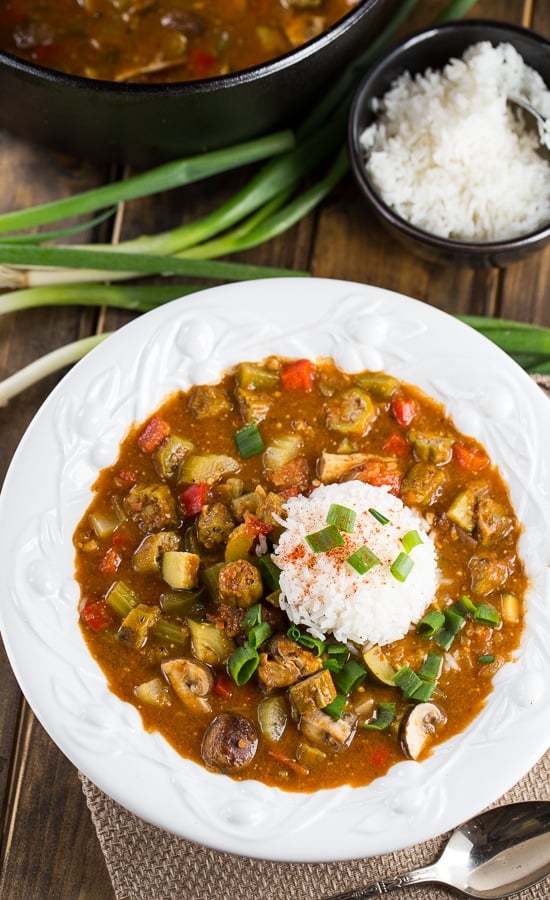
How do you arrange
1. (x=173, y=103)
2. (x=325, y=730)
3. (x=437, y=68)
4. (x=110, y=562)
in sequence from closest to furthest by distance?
(x=325, y=730), (x=110, y=562), (x=173, y=103), (x=437, y=68)

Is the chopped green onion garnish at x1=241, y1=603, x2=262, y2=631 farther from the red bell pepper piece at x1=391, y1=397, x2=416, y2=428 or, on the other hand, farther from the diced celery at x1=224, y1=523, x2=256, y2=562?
the red bell pepper piece at x1=391, y1=397, x2=416, y2=428

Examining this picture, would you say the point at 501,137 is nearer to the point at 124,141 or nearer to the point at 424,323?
the point at 424,323

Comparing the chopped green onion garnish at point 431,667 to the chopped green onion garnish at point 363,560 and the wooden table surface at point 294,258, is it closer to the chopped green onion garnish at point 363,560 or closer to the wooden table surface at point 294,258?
the chopped green onion garnish at point 363,560

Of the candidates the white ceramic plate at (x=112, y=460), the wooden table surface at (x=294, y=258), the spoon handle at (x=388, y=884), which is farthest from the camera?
the wooden table surface at (x=294, y=258)

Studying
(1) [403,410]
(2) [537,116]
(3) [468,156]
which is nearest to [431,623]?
(1) [403,410]

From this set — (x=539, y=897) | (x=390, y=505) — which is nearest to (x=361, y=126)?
(x=390, y=505)

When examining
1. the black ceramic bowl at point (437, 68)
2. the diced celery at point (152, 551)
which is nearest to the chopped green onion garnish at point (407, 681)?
the diced celery at point (152, 551)

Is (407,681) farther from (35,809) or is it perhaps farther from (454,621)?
(35,809)

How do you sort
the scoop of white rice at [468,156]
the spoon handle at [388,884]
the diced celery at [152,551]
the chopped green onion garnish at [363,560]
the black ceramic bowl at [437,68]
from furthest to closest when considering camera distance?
the scoop of white rice at [468,156] < the black ceramic bowl at [437,68] < the spoon handle at [388,884] < the diced celery at [152,551] < the chopped green onion garnish at [363,560]
